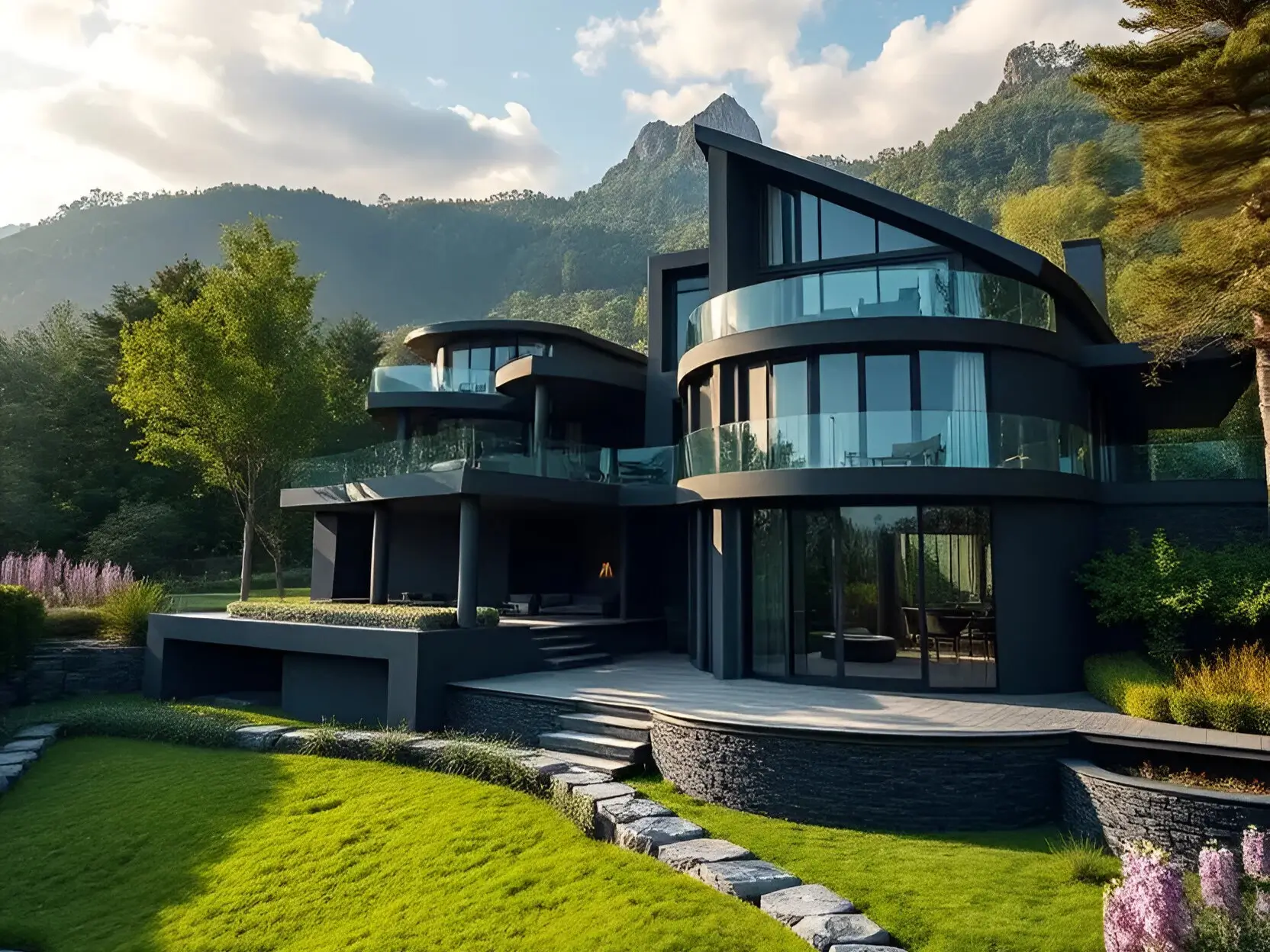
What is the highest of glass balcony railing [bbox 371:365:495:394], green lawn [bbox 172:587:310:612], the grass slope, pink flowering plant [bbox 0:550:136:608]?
glass balcony railing [bbox 371:365:495:394]

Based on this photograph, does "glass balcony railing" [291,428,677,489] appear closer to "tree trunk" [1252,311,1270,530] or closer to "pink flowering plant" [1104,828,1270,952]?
"tree trunk" [1252,311,1270,530]

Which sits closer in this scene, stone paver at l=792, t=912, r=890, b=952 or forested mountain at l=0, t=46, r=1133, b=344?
stone paver at l=792, t=912, r=890, b=952

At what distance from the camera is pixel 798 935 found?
6.02 meters

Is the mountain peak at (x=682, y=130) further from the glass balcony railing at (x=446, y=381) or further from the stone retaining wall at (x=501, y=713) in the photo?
the stone retaining wall at (x=501, y=713)

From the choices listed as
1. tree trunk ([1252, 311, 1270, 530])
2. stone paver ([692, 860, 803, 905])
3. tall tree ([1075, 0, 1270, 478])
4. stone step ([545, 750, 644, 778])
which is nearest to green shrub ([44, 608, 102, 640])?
stone step ([545, 750, 644, 778])

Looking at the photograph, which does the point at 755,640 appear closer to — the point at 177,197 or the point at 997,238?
the point at 997,238

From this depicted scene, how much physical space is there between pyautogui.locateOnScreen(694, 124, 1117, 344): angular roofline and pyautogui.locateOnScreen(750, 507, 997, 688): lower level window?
3847 mm

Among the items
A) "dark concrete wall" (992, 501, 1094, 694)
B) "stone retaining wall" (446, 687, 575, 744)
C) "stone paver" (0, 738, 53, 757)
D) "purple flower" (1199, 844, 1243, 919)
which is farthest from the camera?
"stone paver" (0, 738, 53, 757)

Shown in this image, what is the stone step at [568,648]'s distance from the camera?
14821 millimetres

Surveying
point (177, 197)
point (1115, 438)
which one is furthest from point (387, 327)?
point (1115, 438)

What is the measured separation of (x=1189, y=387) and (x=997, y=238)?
6201 millimetres

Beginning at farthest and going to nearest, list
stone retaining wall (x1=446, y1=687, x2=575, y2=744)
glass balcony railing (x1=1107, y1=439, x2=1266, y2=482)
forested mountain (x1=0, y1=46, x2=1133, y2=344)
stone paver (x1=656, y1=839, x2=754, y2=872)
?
1. forested mountain (x1=0, y1=46, x2=1133, y2=344)
2. glass balcony railing (x1=1107, y1=439, x2=1266, y2=482)
3. stone retaining wall (x1=446, y1=687, x2=575, y2=744)
4. stone paver (x1=656, y1=839, x2=754, y2=872)

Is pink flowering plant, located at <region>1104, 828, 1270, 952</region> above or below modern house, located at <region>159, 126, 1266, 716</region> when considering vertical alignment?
below

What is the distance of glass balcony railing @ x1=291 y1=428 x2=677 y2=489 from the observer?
1498 cm
